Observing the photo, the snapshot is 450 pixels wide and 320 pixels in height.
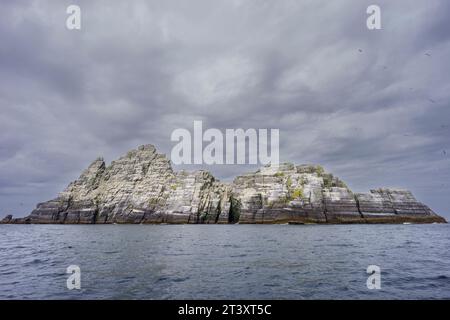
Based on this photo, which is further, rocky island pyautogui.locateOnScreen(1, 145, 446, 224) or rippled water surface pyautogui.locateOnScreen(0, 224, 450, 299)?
rocky island pyautogui.locateOnScreen(1, 145, 446, 224)

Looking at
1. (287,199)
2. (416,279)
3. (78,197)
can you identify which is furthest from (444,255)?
(78,197)

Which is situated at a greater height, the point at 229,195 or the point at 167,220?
the point at 229,195

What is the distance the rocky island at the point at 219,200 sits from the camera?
128 m

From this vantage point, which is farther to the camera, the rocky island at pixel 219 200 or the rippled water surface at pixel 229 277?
the rocky island at pixel 219 200

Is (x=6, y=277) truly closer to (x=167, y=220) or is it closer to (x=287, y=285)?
(x=287, y=285)

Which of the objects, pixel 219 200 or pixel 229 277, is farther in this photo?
pixel 219 200

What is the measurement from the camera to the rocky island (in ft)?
420

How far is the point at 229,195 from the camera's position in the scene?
155375 mm

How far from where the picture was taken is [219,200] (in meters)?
150

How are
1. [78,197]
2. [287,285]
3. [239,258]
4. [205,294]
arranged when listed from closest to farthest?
[205,294] → [287,285] → [239,258] → [78,197]

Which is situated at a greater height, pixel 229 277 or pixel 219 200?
pixel 219 200
